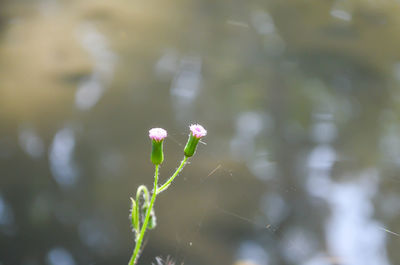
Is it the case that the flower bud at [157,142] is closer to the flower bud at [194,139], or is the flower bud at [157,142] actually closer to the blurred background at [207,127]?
the flower bud at [194,139]

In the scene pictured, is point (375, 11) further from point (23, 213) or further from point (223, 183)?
point (23, 213)

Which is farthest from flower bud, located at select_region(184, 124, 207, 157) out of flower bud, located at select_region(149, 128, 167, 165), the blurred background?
the blurred background

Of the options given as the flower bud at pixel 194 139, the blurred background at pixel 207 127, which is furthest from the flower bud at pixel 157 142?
the blurred background at pixel 207 127

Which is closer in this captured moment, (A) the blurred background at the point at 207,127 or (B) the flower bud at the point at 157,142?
(B) the flower bud at the point at 157,142

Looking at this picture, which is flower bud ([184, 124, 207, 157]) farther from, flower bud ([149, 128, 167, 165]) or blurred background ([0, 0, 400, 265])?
blurred background ([0, 0, 400, 265])

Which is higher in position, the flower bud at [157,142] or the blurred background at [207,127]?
the flower bud at [157,142]

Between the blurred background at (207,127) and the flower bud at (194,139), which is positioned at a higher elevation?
the flower bud at (194,139)

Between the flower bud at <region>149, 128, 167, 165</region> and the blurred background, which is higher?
the flower bud at <region>149, 128, 167, 165</region>

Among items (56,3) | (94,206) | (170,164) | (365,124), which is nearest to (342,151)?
(365,124)

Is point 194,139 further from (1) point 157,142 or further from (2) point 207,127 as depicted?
(2) point 207,127
